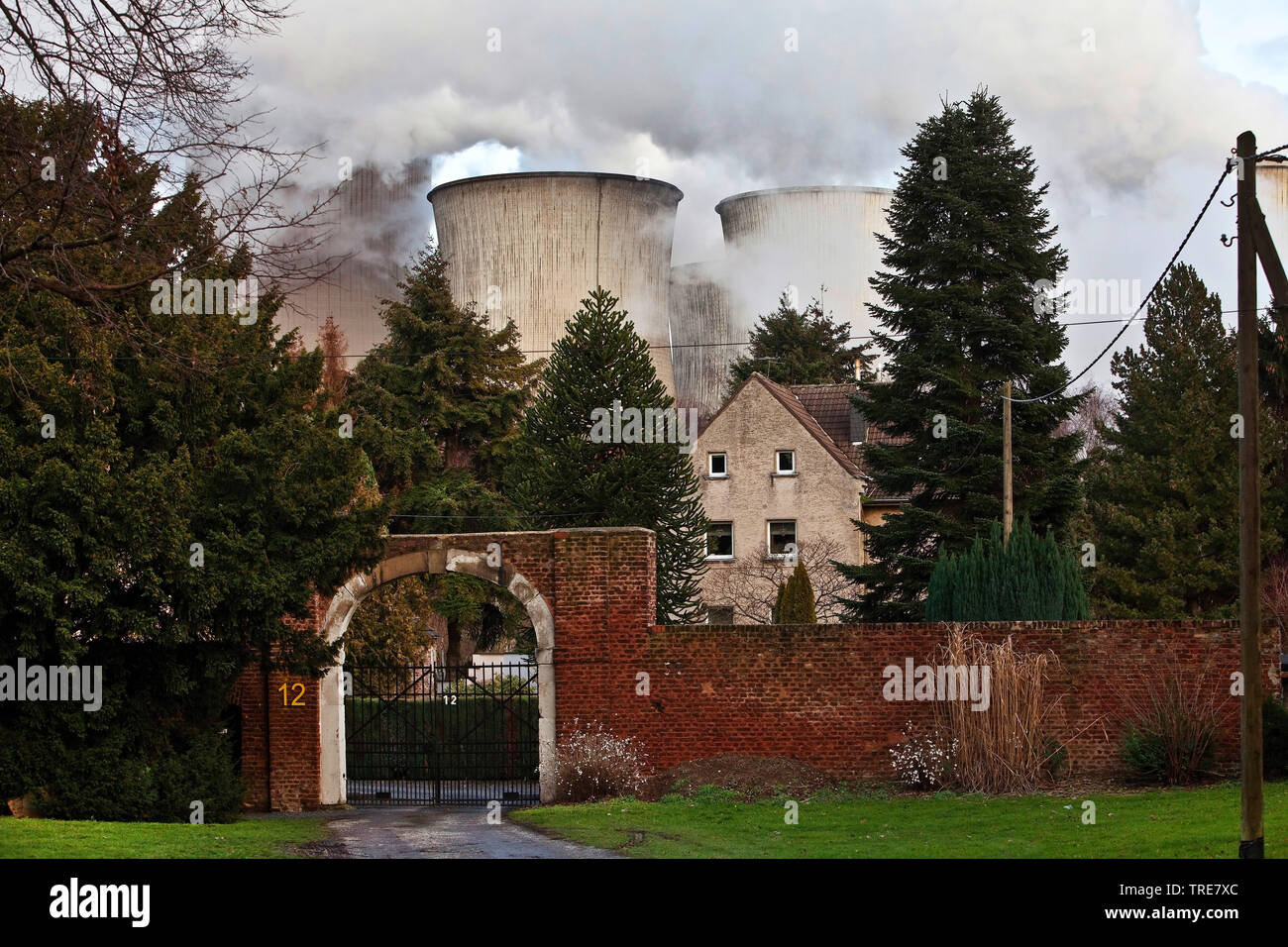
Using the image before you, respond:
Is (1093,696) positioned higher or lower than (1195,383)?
lower

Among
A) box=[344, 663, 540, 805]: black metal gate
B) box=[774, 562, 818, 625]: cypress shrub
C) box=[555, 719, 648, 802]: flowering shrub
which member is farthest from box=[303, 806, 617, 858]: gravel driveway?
box=[774, 562, 818, 625]: cypress shrub

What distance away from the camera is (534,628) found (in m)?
19.8

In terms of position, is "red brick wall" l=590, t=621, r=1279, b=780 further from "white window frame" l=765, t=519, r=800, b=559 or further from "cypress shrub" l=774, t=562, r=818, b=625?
"white window frame" l=765, t=519, r=800, b=559

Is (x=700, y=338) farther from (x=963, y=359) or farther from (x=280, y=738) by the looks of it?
(x=280, y=738)

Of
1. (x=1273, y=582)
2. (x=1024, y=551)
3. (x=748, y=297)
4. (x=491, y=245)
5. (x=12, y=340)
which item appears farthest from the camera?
(x=748, y=297)

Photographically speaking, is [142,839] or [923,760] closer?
[142,839]

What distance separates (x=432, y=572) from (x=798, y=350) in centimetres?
3903

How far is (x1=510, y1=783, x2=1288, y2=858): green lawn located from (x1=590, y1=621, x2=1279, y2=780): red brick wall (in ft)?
3.20

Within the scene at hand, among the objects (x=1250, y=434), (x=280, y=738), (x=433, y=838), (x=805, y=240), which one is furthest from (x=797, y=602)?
(x=805, y=240)

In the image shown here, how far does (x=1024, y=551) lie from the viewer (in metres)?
20.4

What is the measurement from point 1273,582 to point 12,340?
27925 mm
